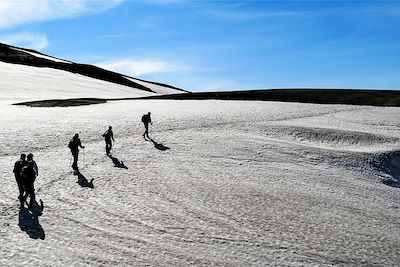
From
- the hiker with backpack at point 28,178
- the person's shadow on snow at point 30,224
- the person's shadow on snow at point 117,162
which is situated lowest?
the person's shadow on snow at point 30,224

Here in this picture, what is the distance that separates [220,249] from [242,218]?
3.26 meters

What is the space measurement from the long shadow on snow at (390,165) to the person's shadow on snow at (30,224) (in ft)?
69.8

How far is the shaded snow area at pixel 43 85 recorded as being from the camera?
67438 millimetres

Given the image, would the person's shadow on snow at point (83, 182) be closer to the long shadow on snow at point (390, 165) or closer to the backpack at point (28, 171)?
the backpack at point (28, 171)

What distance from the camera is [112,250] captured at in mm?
16359

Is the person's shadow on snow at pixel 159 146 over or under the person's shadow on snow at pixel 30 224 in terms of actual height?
over

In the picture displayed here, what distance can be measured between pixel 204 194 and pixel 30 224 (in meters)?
8.34

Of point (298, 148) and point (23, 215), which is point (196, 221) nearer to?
point (23, 215)

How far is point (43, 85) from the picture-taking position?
8012 centimetres

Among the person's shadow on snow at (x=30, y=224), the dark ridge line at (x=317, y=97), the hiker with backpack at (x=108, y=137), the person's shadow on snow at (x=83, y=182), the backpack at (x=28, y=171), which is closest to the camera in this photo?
the person's shadow on snow at (x=30, y=224)

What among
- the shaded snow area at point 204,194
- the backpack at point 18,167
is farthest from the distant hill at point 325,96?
the backpack at point 18,167

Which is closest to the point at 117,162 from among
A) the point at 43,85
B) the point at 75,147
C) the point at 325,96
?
the point at 75,147

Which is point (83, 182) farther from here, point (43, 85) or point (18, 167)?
point (43, 85)

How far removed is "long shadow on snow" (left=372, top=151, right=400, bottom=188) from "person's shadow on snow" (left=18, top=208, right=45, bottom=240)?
69.8ft
